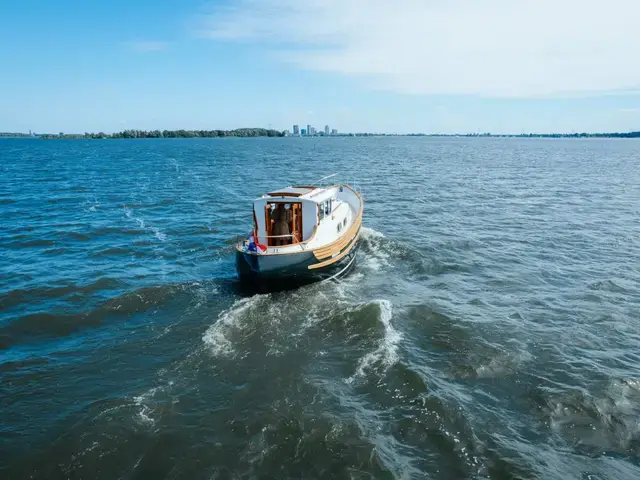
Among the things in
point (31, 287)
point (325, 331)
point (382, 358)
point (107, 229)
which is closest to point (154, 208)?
point (107, 229)

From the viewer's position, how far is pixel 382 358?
15.4m

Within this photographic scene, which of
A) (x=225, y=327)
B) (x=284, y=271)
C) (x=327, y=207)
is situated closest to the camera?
(x=225, y=327)

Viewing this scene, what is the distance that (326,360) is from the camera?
15305 millimetres

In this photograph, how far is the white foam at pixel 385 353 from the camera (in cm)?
1484

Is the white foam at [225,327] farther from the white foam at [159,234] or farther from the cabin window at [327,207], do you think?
the white foam at [159,234]

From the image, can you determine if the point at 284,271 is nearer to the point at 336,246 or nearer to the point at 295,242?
the point at 295,242

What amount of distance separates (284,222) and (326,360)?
31.0ft

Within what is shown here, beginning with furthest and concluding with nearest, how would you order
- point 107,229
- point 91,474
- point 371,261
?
point 107,229, point 371,261, point 91,474

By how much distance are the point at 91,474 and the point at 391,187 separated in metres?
51.4

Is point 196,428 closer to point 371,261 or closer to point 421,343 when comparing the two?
point 421,343

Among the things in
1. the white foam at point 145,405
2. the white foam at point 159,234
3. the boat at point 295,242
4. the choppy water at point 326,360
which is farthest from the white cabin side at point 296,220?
the white foam at point 159,234

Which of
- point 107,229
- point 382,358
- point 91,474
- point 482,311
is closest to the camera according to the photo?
point 91,474

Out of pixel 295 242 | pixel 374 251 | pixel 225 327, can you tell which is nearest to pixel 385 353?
pixel 225 327

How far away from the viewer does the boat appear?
20406mm
